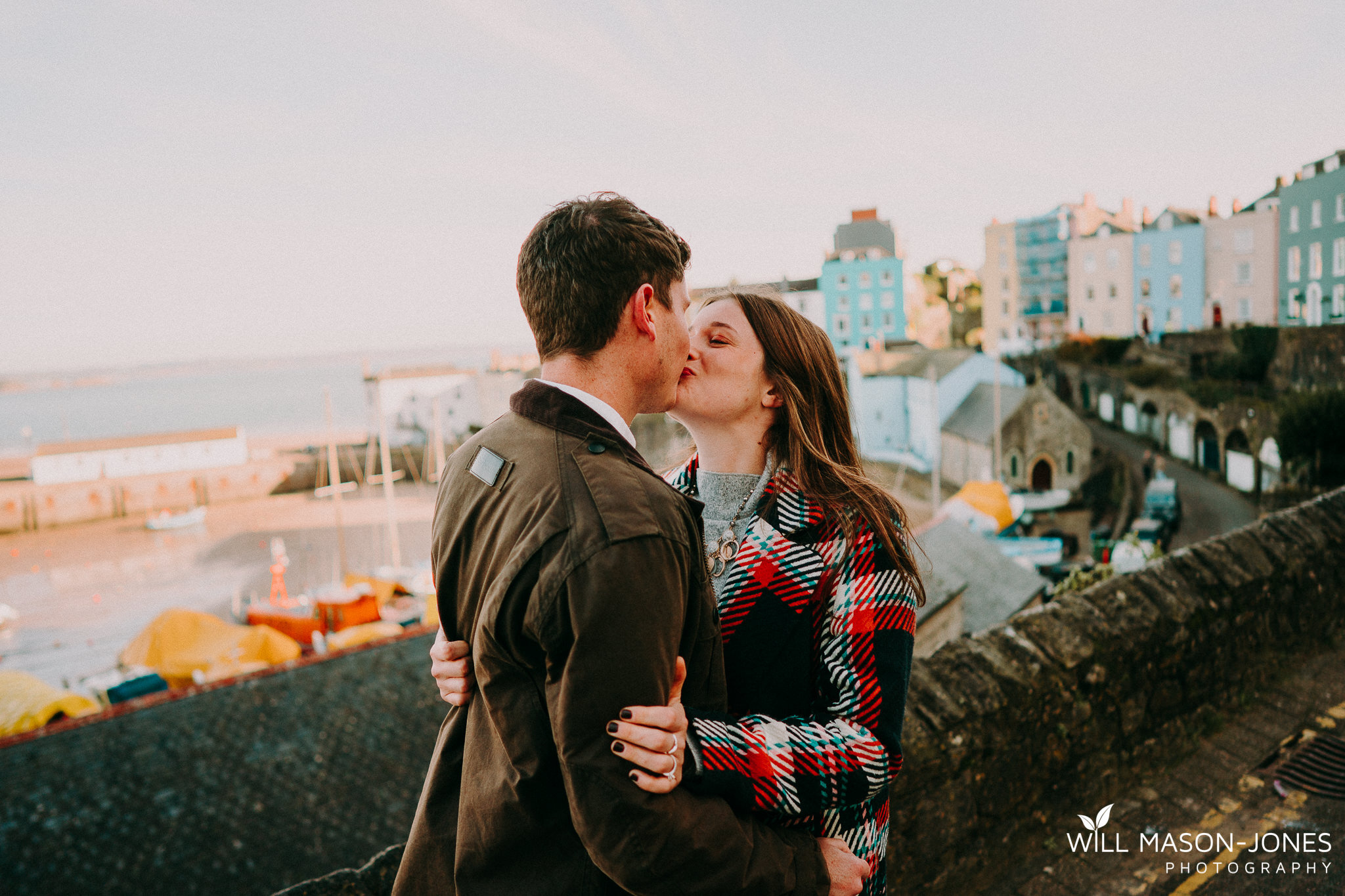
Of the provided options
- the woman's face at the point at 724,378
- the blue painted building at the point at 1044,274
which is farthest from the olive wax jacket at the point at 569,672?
the blue painted building at the point at 1044,274

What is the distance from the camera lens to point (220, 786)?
483 inches

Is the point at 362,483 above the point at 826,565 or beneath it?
beneath

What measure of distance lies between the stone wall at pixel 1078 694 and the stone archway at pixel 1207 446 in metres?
32.8

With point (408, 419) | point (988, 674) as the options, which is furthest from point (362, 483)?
point (988, 674)

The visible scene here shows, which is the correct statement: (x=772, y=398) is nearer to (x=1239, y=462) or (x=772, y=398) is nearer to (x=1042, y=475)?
(x=1239, y=462)

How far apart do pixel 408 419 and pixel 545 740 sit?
70.3 metres

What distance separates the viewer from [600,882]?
1428mm

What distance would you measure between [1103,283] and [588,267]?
62265mm

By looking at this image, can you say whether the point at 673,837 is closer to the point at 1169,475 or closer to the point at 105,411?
the point at 1169,475

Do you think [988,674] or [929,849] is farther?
[988,674]

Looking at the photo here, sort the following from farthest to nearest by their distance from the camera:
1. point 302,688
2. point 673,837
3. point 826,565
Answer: point 302,688 < point 826,565 < point 673,837

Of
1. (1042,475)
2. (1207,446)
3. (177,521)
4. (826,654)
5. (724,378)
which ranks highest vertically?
(724,378)

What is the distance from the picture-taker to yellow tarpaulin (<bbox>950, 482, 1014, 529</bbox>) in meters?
27.5

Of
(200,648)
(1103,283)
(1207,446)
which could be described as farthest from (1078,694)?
(1103,283)
